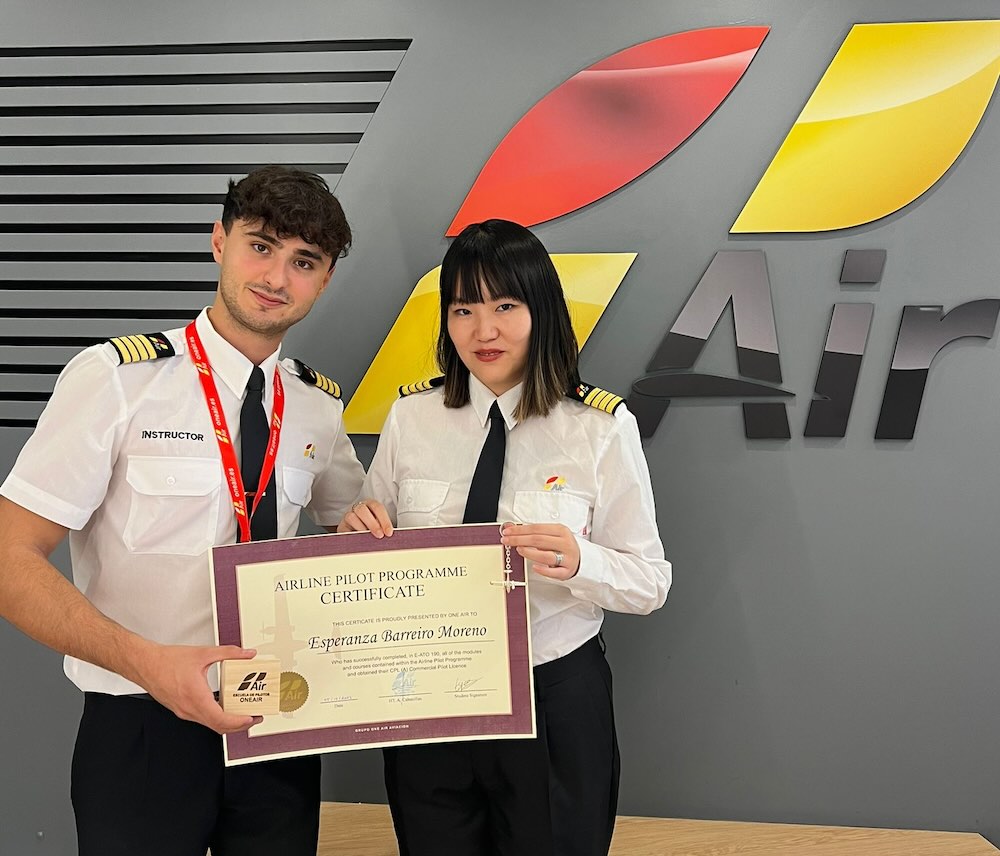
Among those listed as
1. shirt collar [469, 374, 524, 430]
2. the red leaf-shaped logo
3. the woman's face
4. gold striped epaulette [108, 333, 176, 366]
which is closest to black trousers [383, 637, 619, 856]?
shirt collar [469, 374, 524, 430]

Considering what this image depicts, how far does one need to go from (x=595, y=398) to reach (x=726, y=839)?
1353mm

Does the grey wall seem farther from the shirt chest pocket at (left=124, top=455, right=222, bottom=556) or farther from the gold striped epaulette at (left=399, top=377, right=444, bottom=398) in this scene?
the shirt chest pocket at (left=124, top=455, right=222, bottom=556)

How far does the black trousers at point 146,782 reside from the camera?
57.7 inches

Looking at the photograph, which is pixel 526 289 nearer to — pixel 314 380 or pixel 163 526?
pixel 314 380

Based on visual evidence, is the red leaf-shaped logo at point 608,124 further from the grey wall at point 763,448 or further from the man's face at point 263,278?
the man's face at point 263,278

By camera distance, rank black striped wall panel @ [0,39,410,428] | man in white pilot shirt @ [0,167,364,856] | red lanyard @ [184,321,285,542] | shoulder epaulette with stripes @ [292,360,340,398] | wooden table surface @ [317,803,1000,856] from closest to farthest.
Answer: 1. man in white pilot shirt @ [0,167,364,856]
2. red lanyard @ [184,321,285,542]
3. shoulder epaulette with stripes @ [292,360,340,398]
4. wooden table surface @ [317,803,1000,856]
5. black striped wall panel @ [0,39,410,428]

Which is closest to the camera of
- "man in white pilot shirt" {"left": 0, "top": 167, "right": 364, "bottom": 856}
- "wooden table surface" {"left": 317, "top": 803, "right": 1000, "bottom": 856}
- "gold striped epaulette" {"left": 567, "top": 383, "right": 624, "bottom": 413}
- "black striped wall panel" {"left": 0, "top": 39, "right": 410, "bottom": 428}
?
"man in white pilot shirt" {"left": 0, "top": 167, "right": 364, "bottom": 856}

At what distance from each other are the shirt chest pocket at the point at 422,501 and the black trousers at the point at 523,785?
0.38 meters

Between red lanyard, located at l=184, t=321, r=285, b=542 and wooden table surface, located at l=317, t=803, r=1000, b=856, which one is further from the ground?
Result: red lanyard, located at l=184, t=321, r=285, b=542

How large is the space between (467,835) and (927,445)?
1582mm

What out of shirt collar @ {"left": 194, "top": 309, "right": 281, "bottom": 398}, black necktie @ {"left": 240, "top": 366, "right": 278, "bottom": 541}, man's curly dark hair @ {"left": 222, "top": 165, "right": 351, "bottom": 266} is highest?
man's curly dark hair @ {"left": 222, "top": 165, "right": 351, "bottom": 266}

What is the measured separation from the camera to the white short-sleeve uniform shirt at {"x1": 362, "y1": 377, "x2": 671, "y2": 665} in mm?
1642

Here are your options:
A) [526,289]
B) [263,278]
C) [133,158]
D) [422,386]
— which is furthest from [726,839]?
[133,158]

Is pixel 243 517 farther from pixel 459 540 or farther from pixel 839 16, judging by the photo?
pixel 839 16
